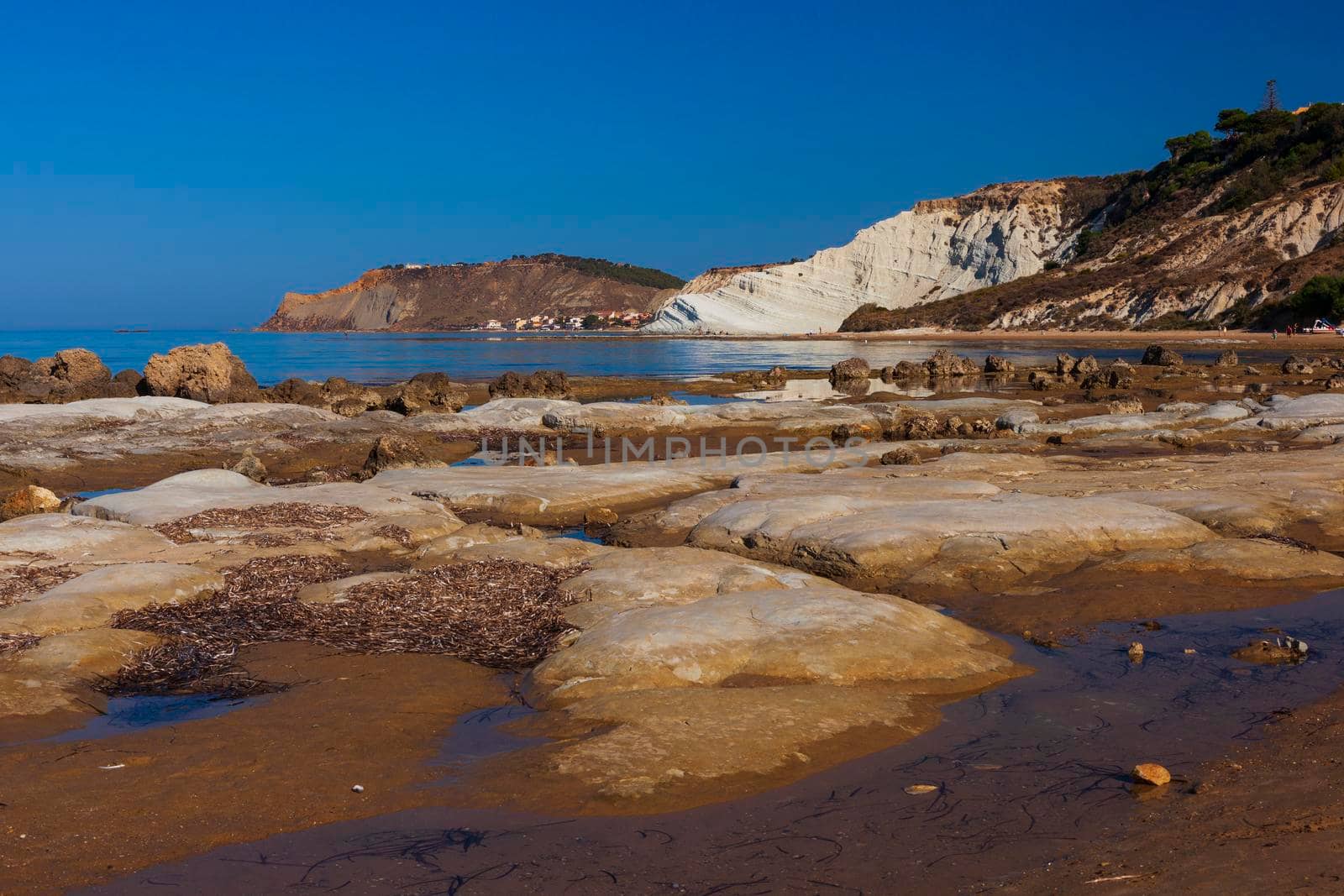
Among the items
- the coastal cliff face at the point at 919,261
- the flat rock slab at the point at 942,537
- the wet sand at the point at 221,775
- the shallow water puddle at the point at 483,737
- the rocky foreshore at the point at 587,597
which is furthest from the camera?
the coastal cliff face at the point at 919,261

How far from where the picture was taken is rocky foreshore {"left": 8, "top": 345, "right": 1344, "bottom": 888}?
6.23 meters

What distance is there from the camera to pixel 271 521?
43.6ft

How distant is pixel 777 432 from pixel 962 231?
92.4 m

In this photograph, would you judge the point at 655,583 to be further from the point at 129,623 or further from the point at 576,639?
the point at 129,623

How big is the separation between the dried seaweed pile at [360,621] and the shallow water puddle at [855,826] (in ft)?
6.13

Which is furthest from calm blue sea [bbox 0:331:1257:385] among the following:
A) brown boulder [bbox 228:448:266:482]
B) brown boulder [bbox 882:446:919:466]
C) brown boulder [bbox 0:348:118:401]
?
brown boulder [bbox 882:446:919:466]

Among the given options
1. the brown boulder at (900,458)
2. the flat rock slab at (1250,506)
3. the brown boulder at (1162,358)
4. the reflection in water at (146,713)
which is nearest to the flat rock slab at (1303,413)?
the brown boulder at (900,458)

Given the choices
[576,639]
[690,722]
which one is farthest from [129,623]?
Result: [690,722]

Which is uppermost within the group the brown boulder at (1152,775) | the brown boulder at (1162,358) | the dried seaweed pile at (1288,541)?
the brown boulder at (1162,358)

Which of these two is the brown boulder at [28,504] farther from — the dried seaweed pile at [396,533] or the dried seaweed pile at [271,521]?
the dried seaweed pile at [396,533]

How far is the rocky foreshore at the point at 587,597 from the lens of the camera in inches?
245

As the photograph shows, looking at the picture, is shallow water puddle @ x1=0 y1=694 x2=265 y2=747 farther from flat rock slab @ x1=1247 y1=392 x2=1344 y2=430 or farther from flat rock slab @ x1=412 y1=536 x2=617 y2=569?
flat rock slab @ x1=1247 y1=392 x2=1344 y2=430

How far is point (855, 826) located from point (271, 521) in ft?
33.3

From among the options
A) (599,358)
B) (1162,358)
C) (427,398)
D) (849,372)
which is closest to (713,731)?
(427,398)
